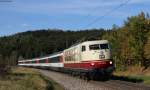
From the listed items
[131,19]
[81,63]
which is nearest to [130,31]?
[131,19]

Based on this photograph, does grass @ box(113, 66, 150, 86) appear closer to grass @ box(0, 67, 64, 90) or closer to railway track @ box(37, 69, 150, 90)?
railway track @ box(37, 69, 150, 90)

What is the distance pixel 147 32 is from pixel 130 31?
2.99 m

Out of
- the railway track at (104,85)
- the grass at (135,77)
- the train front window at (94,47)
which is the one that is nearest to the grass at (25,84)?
the railway track at (104,85)

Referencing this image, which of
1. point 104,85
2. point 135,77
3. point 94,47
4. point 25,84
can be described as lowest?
point 104,85

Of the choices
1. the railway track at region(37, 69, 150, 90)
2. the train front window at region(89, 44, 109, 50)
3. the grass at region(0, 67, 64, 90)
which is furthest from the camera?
the train front window at region(89, 44, 109, 50)

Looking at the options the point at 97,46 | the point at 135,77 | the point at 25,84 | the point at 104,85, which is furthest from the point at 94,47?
the point at 25,84

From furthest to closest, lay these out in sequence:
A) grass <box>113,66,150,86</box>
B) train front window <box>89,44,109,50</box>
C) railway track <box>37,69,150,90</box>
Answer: train front window <box>89,44,109,50</box> < grass <box>113,66,150,86</box> < railway track <box>37,69,150,90</box>

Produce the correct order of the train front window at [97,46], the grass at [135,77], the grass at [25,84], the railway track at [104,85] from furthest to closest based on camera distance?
the train front window at [97,46] < the grass at [135,77] < the railway track at [104,85] < the grass at [25,84]

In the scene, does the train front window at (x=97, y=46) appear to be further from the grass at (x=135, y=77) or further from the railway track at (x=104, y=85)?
the grass at (x=135, y=77)

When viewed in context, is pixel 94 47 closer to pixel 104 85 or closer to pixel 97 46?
pixel 97 46

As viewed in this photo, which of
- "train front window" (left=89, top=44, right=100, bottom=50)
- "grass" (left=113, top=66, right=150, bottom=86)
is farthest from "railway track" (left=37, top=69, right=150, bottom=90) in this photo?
"train front window" (left=89, top=44, right=100, bottom=50)

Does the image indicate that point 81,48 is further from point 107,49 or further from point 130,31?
point 130,31

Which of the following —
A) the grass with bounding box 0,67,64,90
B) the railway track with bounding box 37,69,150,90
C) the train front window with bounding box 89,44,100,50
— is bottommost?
the railway track with bounding box 37,69,150,90

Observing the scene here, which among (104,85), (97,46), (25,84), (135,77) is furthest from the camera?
(135,77)
